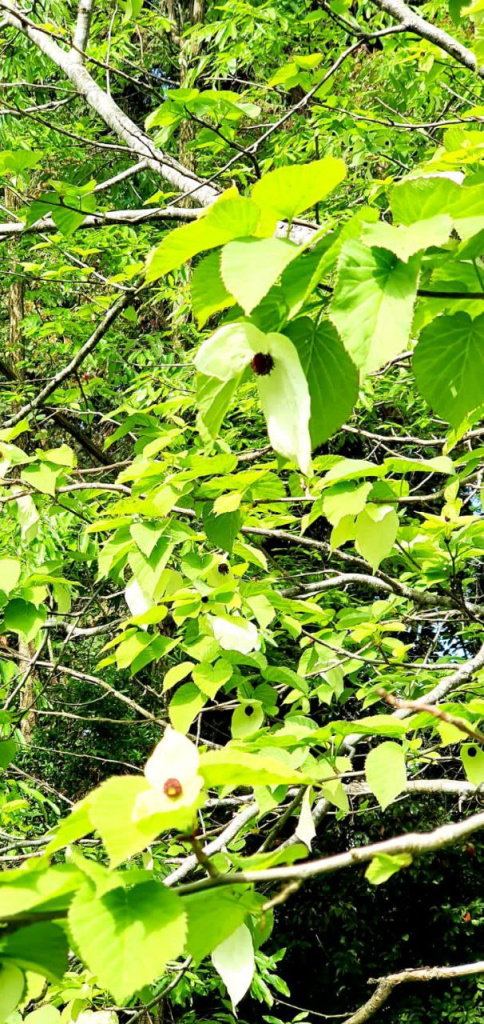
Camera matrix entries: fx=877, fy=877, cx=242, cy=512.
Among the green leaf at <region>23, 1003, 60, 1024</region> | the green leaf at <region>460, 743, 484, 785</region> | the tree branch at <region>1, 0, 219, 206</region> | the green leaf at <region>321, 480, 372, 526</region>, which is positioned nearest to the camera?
the green leaf at <region>23, 1003, 60, 1024</region>

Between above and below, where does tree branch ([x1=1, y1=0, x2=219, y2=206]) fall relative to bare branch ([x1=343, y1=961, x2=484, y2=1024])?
above

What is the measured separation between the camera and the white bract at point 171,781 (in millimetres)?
360

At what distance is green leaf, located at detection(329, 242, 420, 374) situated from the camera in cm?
43

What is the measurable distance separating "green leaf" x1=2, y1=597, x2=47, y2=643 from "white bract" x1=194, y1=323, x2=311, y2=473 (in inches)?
36.7

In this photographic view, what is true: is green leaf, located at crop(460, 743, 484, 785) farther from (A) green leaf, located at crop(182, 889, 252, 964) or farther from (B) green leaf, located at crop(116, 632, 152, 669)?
(A) green leaf, located at crop(182, 889, 252, 964)

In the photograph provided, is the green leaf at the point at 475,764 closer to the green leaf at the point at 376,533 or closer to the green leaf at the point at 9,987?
the green leaf at the point at 376,533

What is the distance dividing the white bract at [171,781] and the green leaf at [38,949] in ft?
0.20

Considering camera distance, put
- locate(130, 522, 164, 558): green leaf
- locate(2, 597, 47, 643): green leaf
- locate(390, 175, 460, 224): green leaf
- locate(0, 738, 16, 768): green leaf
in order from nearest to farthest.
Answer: locate(390, 175, 460, 224): green leaf < locate(130, 522, 164, 558): green leaf < locate(2, 597, 47, 643): green leaf < locate(0, 738, 16, 768): green leaf

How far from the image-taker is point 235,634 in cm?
115

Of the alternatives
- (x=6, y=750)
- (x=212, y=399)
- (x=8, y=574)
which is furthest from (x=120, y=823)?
(x=6, y=750)

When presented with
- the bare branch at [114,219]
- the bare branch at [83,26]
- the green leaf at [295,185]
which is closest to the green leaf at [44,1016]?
the green leaf at [295,185]

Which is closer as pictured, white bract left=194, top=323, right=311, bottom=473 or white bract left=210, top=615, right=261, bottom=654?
white bract left=194, top=323, right=311, bottom=473

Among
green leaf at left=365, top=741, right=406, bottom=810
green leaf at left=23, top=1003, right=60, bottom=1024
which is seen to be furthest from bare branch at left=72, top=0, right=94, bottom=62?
green leaf at left=23, top=1003, right=60, bottom=1024

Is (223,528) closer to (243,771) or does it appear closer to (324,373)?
(324,373)
